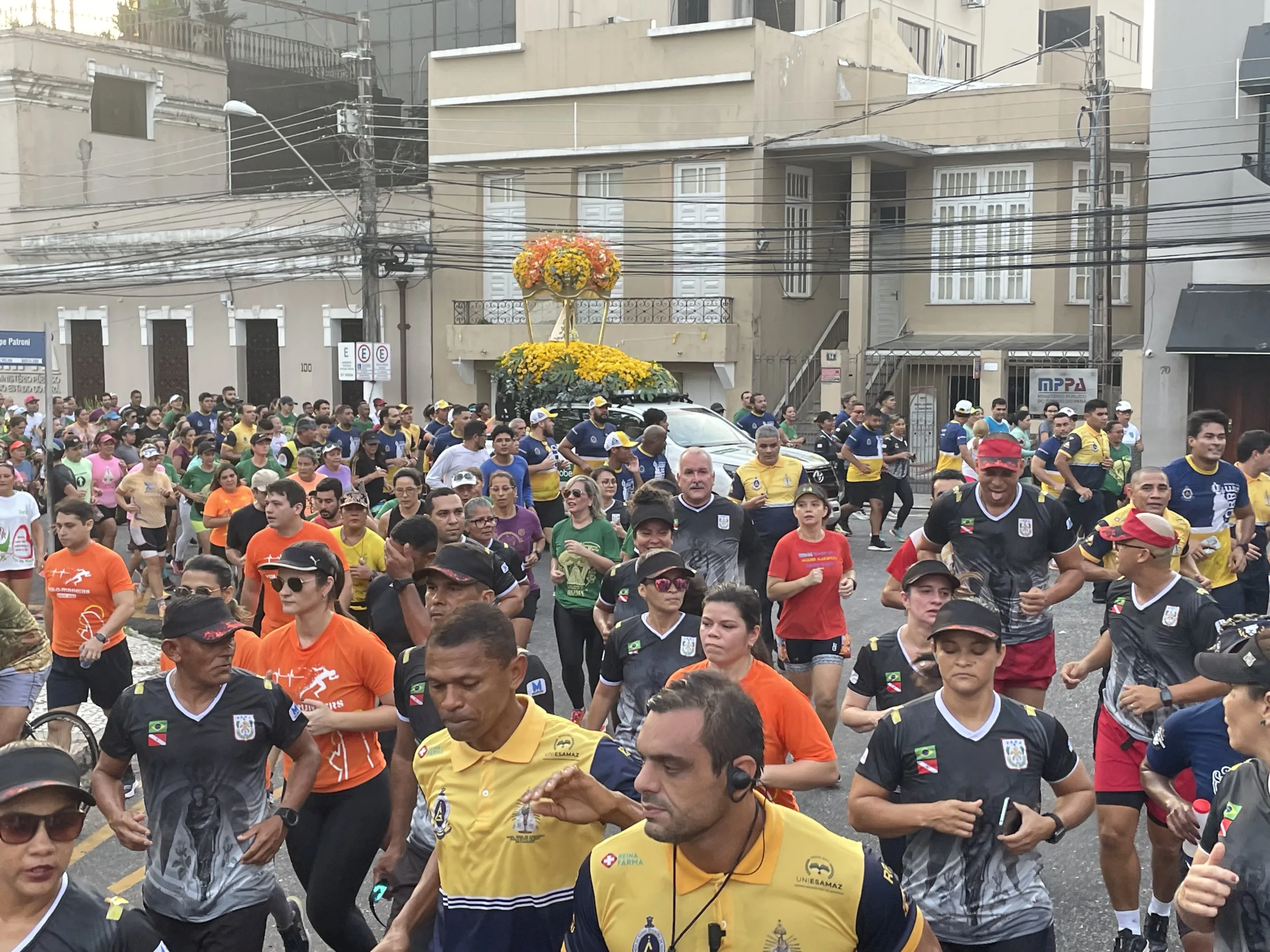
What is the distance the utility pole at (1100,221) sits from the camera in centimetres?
2527

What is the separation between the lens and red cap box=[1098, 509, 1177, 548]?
20.0 ft

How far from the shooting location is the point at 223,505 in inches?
472

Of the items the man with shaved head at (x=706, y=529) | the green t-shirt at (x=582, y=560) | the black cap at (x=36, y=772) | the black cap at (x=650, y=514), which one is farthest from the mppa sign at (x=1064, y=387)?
the black cap at (x=36, y=772)

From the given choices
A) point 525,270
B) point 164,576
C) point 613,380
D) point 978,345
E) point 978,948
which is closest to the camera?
point 978,948

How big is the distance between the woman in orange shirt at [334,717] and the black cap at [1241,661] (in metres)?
3.12

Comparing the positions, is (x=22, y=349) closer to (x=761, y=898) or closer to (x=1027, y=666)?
(x=1027, y=666)

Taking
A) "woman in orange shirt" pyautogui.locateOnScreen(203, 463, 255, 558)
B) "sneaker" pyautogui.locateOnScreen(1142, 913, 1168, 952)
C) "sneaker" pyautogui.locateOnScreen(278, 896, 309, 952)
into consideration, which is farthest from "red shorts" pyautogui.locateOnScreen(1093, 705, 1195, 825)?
"woman in orange shirt" pyautogui.locateOnScreen(203, 463, 255, 558)

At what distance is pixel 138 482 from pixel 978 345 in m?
20.5

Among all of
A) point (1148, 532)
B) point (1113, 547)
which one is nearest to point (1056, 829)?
point (1148, 532)

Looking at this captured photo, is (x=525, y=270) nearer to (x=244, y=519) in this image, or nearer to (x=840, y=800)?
(x=244, y=519)

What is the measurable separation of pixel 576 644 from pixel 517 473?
310 cm

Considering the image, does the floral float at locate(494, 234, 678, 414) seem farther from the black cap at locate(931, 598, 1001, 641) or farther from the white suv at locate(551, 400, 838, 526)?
the black cap at locate(931, 598, 1001, 641)

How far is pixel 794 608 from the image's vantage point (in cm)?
846

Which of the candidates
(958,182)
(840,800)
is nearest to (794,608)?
(840,800)
